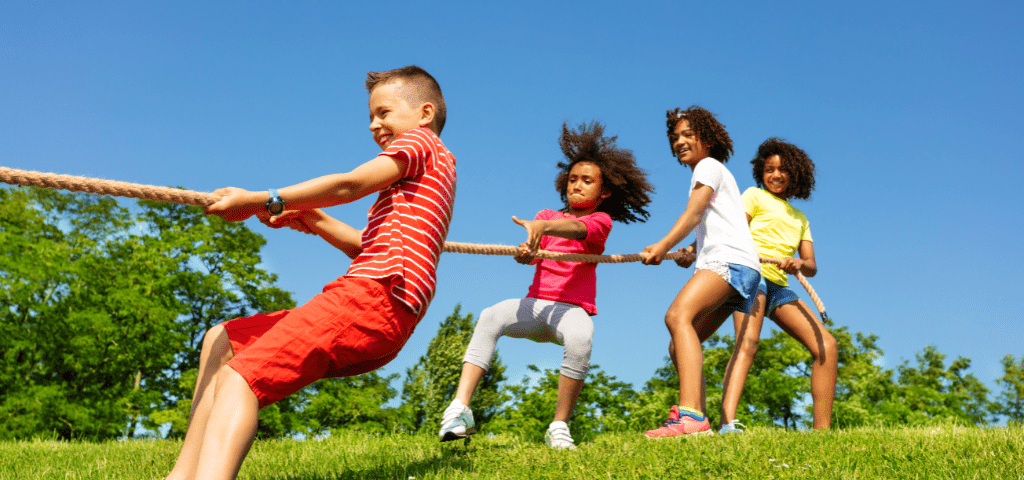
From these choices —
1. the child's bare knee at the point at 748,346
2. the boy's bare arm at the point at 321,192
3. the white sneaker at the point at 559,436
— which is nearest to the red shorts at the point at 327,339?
the boy's bare arm at the point at 321,192

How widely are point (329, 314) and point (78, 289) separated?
23408mm

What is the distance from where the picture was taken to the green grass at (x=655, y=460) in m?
4.04

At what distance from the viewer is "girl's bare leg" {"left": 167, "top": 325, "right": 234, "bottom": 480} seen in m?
3.00

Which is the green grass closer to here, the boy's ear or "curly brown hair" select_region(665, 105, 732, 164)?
the boy's ear

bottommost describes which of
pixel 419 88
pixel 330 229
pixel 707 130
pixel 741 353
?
pixel 330 229

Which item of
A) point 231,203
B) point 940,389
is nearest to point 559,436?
point 231,203

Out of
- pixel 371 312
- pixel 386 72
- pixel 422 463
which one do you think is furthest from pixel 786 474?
pixel 386 72

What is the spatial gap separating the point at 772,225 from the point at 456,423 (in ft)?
11.8

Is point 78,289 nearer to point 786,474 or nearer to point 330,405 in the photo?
point 330,405

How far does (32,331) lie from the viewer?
2222 centimetres

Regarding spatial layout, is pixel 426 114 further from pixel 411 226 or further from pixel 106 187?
pixel 106 187

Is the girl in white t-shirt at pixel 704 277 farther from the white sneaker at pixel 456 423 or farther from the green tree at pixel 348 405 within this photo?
the green tree at pixel 348 405

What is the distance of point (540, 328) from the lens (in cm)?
505

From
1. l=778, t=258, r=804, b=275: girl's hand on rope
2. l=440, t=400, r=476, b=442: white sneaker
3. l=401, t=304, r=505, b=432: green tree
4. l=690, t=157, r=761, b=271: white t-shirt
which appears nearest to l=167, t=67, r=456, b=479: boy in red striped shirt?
l=440, t=400, r=476, b=442: white sneaker
